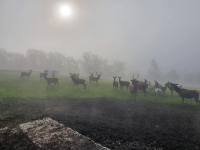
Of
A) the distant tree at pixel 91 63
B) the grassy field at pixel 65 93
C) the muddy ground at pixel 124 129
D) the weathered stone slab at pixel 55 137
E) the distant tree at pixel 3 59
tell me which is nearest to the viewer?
the weathered stone slab at pixel 55 137

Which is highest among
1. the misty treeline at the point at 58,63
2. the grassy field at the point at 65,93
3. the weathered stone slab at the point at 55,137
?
the misty treeline at the point at 58,63

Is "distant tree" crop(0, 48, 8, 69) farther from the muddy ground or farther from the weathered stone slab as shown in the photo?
the weathered stone slab

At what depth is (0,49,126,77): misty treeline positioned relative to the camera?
68.7 metres

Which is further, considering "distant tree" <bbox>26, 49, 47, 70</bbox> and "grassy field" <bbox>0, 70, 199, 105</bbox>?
"distant tree" <bbox>26, 49, 47, 70</bbox>

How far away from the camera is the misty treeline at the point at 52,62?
225ft

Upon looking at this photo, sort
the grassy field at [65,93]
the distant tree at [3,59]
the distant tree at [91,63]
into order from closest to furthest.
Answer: the grassy field at [65,93] < the distant tree at [91,63] < the distant tree at [3,59]

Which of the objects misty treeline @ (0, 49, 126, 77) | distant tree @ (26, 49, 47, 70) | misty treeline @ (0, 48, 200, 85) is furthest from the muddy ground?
distant tree @ (26, 49, 47, 70)

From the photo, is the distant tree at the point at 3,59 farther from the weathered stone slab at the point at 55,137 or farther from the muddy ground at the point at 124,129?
the weathered stone slab at the point at 55,137

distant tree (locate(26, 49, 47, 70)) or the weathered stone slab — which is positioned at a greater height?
distant tree (locate(26, 49, 47, 70))

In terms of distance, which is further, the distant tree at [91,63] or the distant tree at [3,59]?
the distant tree at [3,59]

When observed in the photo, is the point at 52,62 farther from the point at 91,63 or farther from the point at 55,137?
the point at 55,137

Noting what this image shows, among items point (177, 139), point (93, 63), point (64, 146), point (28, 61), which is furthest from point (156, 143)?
point (28, 61)

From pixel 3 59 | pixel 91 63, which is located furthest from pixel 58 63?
pixel 3 59

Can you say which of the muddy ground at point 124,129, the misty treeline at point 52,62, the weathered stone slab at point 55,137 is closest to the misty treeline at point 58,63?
the misty treeline at point 52,62
